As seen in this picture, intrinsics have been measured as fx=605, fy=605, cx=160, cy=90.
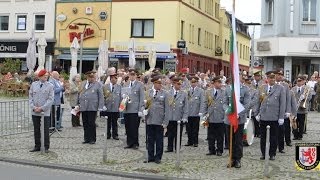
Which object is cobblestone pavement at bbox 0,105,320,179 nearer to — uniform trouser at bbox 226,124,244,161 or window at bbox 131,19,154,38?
uniform trouser at bbox 226,124,244,161

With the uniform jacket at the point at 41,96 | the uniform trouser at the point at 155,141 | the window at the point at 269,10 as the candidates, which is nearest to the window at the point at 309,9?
the window at the point at 269,10

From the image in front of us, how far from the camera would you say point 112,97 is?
17.2 meters

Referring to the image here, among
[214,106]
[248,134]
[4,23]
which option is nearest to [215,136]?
[214,106]

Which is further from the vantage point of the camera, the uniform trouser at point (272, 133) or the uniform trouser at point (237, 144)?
the uniform trouser at point (272, 133)

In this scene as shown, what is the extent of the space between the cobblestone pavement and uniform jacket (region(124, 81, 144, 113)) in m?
1.00

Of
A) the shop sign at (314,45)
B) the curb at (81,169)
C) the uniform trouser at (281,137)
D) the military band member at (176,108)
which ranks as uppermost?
the shop sign at (314,45)

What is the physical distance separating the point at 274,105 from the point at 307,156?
11.7 feet

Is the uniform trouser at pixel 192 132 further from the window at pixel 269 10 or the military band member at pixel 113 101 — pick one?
the window at pixel 269 10

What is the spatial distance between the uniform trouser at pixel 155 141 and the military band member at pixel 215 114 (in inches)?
68.1

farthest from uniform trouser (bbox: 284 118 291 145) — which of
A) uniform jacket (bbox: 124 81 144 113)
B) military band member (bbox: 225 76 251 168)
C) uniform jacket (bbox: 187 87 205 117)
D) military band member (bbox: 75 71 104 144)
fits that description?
military band member (bbox: 75 71 104 144)

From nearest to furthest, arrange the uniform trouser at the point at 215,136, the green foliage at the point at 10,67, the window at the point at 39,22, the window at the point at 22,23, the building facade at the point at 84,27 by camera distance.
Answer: the uniform trouser at the point at 215,136 → the green foliage at the point at 10,67 → the building facade at the point at 84,27 → the window at the point at 39,22 → the window at the point at 22,23

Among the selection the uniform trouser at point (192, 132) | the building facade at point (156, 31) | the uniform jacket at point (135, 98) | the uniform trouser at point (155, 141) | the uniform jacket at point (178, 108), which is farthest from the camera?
the building facade at point (156, 31)

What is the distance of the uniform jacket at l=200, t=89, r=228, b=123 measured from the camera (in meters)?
14.6

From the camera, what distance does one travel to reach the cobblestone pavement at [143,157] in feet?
39.8
